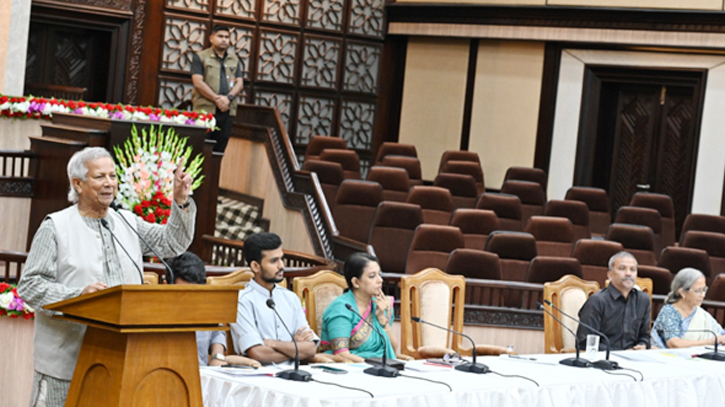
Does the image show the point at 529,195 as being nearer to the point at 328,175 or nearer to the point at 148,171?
the point at 328,175

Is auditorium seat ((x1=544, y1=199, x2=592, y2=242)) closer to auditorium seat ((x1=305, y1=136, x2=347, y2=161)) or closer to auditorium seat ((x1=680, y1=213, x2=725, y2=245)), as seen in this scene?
auditorium seat ((x1=680, y1=213, x2=725, y2=245))

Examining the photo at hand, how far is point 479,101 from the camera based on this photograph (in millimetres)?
11242

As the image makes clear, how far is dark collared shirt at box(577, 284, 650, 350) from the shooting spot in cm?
488

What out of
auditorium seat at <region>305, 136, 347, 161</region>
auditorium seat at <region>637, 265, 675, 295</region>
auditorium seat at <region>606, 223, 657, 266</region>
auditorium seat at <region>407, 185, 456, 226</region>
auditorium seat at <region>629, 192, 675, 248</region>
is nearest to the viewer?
auditorium seat at <region>637, 265, 675, 295</region>

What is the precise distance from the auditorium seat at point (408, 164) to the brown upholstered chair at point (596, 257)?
10.3 feet

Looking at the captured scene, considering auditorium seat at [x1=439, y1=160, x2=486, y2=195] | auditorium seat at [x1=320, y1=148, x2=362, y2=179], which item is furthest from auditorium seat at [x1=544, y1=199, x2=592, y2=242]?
auditorium seat at [x1=320, y1=148, x2=362, y2=179]

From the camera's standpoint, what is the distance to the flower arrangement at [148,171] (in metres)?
5.45

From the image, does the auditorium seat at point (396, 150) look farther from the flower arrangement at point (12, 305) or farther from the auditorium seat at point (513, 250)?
the flower arrangement at point (12, 305)

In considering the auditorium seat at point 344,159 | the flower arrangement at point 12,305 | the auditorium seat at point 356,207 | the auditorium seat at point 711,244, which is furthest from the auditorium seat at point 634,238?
the flower arrangement at point 12,305

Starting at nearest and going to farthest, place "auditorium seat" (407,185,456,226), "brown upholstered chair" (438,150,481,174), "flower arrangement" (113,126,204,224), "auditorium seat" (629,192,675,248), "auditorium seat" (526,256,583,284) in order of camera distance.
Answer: "flower arrangement" (113,126,204,224) → "auditorium seat" (526,256,583,284) → "auditorium seat" (407,185,456,226) → "auditorium seat" (629,192,675,248) → "brown upholstered chair" (438,150,481,174)

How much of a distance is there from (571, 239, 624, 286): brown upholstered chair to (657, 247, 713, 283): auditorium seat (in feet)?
1.81

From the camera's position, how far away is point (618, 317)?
4.95 m

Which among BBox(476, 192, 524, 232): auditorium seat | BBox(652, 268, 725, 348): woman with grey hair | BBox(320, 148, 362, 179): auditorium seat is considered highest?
BBox(320, 148, 362, 179): auditorium seat

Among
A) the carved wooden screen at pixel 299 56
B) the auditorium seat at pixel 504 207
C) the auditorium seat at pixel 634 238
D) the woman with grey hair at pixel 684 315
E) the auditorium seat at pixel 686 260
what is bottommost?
the woman with grey hair at pixel 684 315
